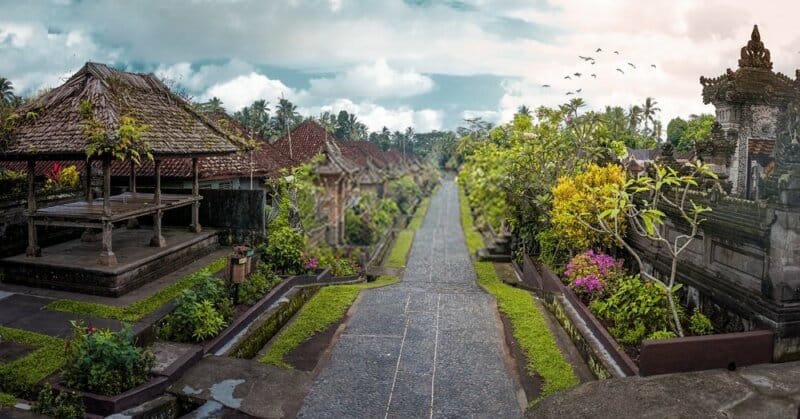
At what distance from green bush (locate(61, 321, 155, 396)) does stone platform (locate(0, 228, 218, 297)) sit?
10.5ft

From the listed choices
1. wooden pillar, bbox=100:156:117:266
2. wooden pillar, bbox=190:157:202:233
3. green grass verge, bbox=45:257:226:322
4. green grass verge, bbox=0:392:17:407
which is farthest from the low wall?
wooden pillar, bbox=190:157:202:233

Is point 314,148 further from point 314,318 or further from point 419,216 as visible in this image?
point 419,216

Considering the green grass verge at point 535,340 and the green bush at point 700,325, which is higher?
the green bush at point 700,325

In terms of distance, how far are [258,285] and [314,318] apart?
1.45m

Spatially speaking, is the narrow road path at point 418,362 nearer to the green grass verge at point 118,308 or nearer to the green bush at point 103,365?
the green bush at point 103,365

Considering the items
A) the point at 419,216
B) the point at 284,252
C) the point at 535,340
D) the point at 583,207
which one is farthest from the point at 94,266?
the point at 419,216

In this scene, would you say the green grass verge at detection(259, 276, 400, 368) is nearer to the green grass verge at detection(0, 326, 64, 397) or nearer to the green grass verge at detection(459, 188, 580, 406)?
the green grass verge at detection(0, 326, 64, 397)

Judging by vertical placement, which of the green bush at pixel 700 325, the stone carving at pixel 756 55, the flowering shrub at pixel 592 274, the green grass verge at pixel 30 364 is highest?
the stone carving at pixel 756 55

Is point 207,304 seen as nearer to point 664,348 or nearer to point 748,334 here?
point 664,348

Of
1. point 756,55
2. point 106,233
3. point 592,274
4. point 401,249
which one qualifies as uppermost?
point 756,55

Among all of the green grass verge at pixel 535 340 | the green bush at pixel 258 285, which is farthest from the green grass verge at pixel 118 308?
the green grass verge at pixel 535 340

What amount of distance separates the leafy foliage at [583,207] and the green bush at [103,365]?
9849 mm

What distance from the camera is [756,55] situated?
15.6 m

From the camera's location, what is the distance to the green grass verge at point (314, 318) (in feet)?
33.4
